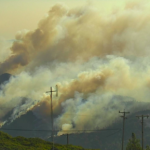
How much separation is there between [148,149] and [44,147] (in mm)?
67168

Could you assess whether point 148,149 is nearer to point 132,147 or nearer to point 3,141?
point 132,147

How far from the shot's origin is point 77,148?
148 m

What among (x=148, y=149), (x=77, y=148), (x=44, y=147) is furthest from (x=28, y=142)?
(x=148, y=149)

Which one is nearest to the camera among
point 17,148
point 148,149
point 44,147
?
point 17,148

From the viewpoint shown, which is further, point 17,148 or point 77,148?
point 77,148

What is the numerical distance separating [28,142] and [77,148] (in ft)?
61.1

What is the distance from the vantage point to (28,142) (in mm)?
146875

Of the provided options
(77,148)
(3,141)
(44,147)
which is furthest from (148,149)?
(3,141)

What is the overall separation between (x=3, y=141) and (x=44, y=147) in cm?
1493

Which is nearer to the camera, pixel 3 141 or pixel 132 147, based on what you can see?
pixel 3 141

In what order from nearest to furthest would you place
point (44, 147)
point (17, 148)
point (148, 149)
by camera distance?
point (17, 148), point (44, 147), point (148, 149)

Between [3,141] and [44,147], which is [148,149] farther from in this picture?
[3,141]

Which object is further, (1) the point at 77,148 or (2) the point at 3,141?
(1) the point at 77,148

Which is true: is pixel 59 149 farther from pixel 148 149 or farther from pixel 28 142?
pixel 148 149
